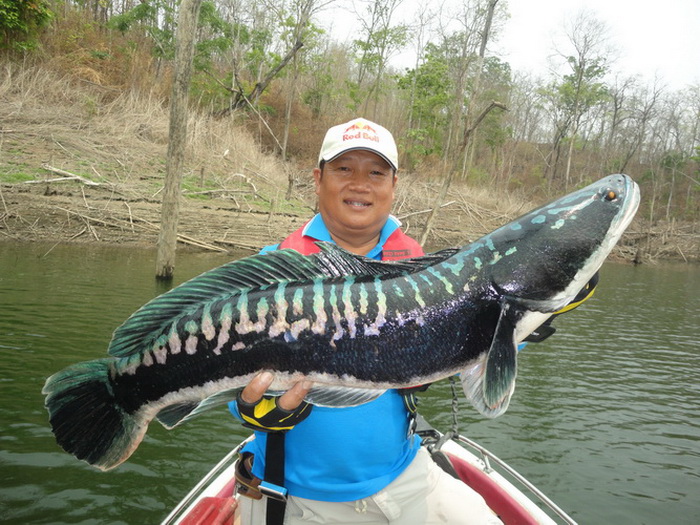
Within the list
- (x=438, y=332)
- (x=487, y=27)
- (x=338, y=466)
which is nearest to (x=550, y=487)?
(x=338, y=466)

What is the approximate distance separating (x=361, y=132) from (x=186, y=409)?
1835 mm

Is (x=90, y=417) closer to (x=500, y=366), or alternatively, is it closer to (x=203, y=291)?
(x=203, y=291)

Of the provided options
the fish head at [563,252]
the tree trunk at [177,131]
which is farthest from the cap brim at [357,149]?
the tree trunk at [177,131]

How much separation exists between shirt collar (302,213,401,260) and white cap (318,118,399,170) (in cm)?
40

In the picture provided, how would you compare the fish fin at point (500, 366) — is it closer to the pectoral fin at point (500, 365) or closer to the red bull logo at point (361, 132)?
the pectoral fin at point (500, 365)

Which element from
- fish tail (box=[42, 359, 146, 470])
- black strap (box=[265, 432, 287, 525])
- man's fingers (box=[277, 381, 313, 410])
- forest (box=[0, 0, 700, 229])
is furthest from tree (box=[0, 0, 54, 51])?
man's fingers (box=[277, 381, 313, 410])

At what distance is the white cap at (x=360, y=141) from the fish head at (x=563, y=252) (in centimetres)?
105

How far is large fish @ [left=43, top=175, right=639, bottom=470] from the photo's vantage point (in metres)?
2.04

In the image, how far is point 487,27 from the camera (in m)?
17.9

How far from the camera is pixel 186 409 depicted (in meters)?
2.14

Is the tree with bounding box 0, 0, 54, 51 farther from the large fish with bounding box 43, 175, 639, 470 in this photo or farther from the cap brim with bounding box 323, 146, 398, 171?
the large fish with bounding box 43, 175, 639, 470

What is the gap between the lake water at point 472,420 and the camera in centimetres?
500

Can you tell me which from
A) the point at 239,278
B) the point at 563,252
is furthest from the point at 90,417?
the point at 563,252

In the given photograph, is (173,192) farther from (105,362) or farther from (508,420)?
(105,362)
